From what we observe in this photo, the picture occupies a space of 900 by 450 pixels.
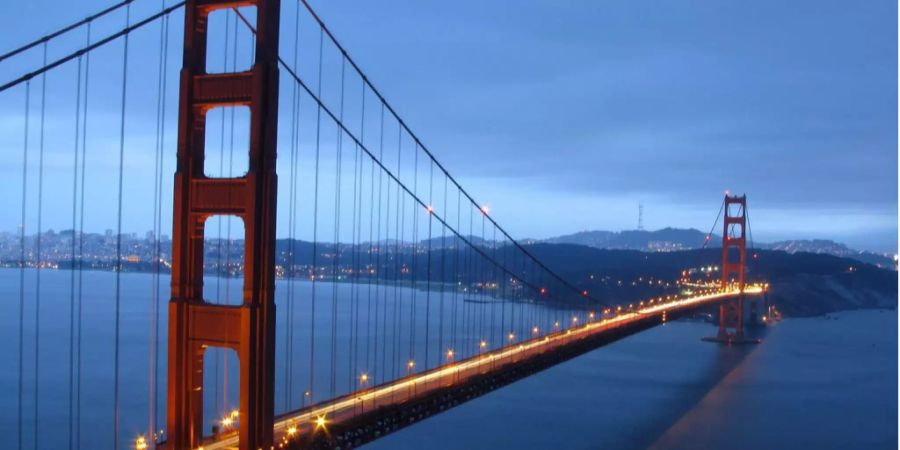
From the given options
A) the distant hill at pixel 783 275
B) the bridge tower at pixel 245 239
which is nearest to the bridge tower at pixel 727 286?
the distant hill at pixel 783 275

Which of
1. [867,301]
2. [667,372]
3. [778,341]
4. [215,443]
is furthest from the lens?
[867,301]

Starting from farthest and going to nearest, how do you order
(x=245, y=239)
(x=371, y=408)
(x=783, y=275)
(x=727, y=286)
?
(x=783, y=275) < (x=727, y=286) < (x=371, y=408) < (x=245, y=239)

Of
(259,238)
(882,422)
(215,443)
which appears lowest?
(882,422)

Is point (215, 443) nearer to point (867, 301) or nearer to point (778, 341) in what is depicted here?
point (778, 341)

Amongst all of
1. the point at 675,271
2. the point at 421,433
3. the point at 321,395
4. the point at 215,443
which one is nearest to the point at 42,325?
the point at 321,395

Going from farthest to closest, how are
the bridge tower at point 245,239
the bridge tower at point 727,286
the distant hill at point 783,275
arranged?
the distant hill at point 783,275 → the bridge tower at point 727,286 → the bridge tower at point 245,239

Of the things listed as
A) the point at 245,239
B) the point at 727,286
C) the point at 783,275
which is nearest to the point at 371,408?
the point at 245,239

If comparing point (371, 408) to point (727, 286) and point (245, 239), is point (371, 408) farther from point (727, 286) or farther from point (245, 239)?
point (727, 286)

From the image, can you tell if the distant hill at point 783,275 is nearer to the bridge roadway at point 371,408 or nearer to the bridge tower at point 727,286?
the bridge tower at point 727,286
